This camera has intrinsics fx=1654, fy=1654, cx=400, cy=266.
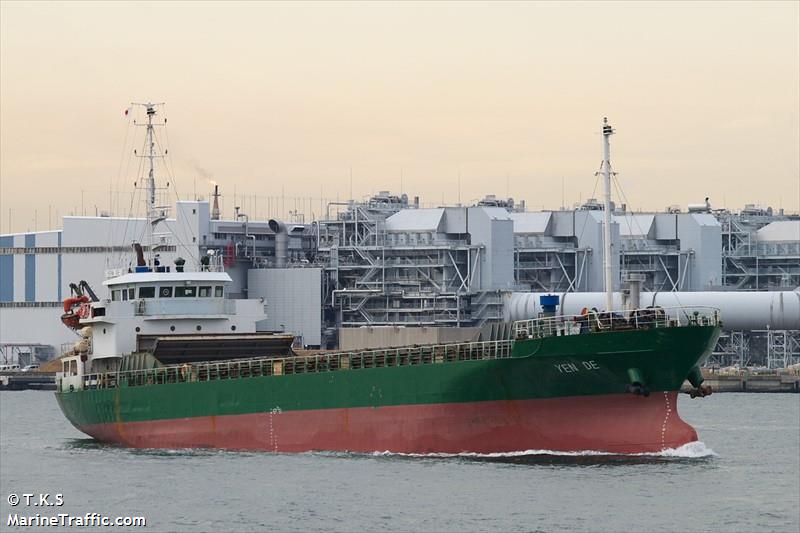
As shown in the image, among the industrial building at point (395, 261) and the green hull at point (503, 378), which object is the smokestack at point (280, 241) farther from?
the green hull at point (503, 378)

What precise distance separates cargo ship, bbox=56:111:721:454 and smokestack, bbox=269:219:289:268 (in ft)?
170

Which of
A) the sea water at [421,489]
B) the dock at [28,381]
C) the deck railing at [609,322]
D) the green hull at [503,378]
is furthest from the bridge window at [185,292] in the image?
the dock at [28,381]

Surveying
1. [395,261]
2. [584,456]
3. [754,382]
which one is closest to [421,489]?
[584,456]

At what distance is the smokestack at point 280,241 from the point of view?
11025 cm

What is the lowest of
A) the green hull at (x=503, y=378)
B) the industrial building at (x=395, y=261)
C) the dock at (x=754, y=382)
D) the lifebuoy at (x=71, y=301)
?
the dock at (x=754, y=382)

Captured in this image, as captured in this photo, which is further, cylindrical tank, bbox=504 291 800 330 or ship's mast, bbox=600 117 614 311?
cylindrical tank, bbox=504 291 800 330

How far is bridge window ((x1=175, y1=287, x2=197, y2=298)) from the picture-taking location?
186 ft

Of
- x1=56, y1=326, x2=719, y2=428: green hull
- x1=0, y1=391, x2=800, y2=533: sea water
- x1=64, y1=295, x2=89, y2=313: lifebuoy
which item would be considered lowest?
x1=0, y1=391, x2=800, y2=533: sea water

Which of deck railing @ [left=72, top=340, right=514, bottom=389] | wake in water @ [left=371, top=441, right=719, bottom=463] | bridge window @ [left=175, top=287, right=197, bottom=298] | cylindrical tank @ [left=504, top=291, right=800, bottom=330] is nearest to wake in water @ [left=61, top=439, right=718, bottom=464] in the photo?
wake in water @ [left=371, top=441, right=719, bottom=463]

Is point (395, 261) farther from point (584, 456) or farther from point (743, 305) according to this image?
point (584, 456)

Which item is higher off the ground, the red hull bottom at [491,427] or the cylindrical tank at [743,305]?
the cylindrical tank at [743,305]

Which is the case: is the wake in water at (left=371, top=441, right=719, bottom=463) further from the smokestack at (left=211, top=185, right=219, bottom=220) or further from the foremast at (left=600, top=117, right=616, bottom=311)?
the smokestack at (left=211, top=185, right=219, bottom=220)

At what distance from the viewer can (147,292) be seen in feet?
186

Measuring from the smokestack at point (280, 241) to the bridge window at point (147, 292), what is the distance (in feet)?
175
